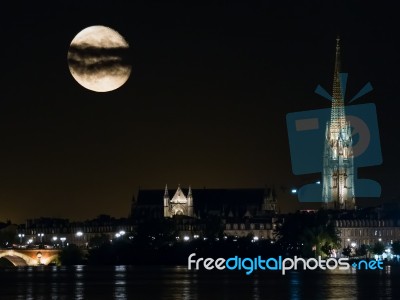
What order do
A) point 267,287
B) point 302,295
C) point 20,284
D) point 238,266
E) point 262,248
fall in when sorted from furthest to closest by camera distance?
1. point 262,248
2. point 238,266
3. point 20,284
4. point 267,287
5. point 302,295

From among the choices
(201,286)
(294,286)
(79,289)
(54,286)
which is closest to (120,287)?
(79,289)

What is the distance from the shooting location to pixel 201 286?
406 ft

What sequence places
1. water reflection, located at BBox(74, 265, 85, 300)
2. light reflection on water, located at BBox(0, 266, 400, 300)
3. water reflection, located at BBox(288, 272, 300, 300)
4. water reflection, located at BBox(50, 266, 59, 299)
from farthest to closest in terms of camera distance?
water reflection, located at BBox(50, 266, 59, 299)
light reflection on water, located at BBox(0, 266, 400, 300)
water reflection, located at BBox(74, 265, 85, 300)
water reflection, located at BBox(288, 272, 300, 300)

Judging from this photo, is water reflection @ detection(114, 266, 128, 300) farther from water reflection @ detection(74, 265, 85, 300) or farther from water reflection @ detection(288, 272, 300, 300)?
water reflection @ detection(288, 272, 300, 300)

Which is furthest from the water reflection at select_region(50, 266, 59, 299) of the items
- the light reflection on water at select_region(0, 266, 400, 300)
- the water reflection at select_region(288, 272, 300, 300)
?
the water reflection at select_region(288, 272, 300, 300)

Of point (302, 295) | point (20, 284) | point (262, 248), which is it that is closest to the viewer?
point (302, 295)

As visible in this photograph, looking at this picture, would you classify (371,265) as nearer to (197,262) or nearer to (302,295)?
(197,262)

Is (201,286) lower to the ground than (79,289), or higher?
higher

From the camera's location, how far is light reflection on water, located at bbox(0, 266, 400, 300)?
361ft

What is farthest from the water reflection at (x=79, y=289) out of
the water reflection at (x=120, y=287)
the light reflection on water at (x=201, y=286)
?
the water reflection at (x=120, y=287)

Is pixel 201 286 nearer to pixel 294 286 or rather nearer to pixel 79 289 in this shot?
pixel 294 286

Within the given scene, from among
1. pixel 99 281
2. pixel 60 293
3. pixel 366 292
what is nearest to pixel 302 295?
pixel 366 292

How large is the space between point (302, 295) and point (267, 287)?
39.0 feet

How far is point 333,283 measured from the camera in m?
128
